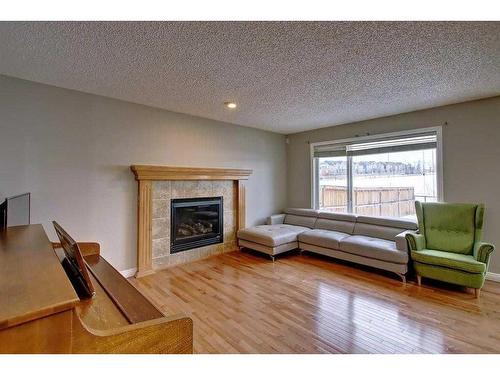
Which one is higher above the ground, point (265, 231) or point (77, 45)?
point (77, 45)

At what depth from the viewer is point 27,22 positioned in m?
1.72

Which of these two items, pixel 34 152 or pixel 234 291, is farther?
pixel 234 291

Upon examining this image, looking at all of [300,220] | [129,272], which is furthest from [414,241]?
[129,272]

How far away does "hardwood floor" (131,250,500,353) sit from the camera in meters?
2.02

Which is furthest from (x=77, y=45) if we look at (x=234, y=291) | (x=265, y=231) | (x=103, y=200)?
(x=265, y=231)

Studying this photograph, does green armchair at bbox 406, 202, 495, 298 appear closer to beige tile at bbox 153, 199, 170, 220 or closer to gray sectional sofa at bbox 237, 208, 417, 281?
gray sectional sofa at bbox 237, 208, 417, 281

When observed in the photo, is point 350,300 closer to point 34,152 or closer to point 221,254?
point 221,254

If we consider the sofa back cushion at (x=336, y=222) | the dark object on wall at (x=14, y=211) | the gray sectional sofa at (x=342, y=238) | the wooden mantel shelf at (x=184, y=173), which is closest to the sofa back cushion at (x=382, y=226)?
the gray sectional sofa at (x=342, y=238)

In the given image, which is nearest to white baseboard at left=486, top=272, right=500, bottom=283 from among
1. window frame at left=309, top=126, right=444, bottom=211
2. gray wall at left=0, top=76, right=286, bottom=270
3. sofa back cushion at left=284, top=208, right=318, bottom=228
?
window frame at left=309, top=126, right=444, bottom=211

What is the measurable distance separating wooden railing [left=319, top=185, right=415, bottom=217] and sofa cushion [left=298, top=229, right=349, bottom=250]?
76 cm

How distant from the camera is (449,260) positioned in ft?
9.77

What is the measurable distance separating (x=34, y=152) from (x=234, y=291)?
274cm
